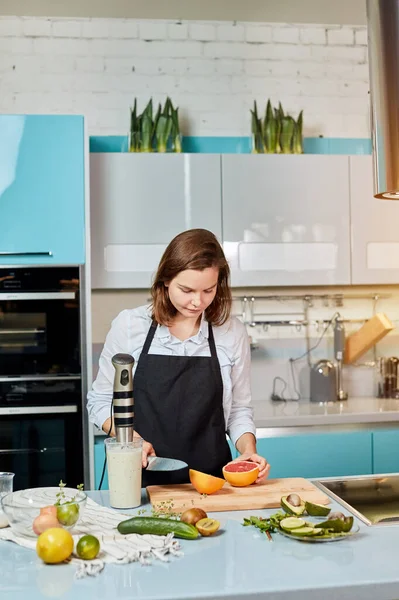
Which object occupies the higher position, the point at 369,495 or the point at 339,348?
the point at 339,348

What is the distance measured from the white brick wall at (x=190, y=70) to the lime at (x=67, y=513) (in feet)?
9.68

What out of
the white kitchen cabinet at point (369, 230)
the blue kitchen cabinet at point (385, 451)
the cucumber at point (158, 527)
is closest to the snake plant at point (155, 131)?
the white kitchen cabinet at point (369, 230)

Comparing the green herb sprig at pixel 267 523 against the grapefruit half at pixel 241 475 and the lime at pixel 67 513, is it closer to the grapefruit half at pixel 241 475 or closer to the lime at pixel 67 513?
the grapefruit half at pixel 241 475

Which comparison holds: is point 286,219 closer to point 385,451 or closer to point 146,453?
point 385,451

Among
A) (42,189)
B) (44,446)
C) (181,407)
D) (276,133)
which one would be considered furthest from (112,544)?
(276,133)

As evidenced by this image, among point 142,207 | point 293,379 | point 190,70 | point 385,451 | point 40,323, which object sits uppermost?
point 190,70

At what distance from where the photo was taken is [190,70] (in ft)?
14.2

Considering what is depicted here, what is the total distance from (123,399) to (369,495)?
0.79 m

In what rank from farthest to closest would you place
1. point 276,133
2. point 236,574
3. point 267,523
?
1. point 276,133
2. point 267,523
3. point 236,574

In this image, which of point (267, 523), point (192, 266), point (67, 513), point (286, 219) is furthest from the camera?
point (286, 219)

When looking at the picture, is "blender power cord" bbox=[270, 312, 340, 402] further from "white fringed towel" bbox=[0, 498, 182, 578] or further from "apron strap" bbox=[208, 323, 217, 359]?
"white fringed towel" bbox=[0, 498, 182, 578]

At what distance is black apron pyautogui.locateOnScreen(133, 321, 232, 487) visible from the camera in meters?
2.48

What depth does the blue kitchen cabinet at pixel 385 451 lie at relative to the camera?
3707 mm

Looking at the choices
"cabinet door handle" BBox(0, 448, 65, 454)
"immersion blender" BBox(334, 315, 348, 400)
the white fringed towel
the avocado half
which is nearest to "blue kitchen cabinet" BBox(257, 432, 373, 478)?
"immersion blender" BBox(334, 315, 348, 400)
